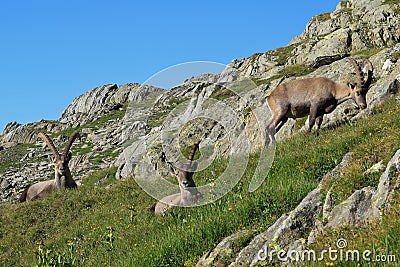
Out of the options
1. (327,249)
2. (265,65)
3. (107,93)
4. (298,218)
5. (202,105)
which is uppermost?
(107,93)

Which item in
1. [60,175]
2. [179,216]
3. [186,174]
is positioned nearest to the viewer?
[179,216]

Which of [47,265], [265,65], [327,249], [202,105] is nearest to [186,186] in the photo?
[202,105]

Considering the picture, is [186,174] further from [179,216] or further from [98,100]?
[98,100]

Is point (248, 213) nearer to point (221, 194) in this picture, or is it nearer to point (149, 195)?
point (221, 194)

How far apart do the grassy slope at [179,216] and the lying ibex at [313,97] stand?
1660mm

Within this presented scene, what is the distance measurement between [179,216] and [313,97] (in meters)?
10.7

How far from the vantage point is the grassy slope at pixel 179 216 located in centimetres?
957

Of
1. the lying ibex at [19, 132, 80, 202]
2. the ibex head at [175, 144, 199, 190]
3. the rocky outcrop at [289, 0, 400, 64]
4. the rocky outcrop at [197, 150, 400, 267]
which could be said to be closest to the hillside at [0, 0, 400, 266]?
the rocky outcrop at [197, 150, 400, 267]

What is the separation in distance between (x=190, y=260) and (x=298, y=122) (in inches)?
705

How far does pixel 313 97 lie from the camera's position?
2042cm

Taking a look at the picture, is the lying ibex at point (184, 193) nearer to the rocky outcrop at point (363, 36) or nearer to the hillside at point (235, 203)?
the hillside at point (235, 203)

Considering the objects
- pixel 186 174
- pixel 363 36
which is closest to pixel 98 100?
pixel 363 36

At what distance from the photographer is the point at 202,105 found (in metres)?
14.6

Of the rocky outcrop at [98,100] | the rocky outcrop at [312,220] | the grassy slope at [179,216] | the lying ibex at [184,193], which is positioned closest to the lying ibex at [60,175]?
the grassy slope at [179,216]
